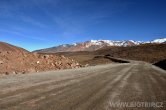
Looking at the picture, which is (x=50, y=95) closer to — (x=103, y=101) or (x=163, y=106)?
(x=103, y=101)

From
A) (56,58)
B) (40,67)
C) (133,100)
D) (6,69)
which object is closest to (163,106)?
(133,100)

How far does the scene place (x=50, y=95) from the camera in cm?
1230

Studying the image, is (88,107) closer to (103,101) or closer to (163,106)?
(103,101)

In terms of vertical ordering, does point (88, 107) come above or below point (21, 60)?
below

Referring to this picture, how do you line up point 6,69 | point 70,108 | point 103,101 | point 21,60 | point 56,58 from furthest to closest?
point 56,58 → point 21,60 → point 6,69 → point 103,101 → point 70,108

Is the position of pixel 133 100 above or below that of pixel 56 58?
below

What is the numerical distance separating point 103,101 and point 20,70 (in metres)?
22.0

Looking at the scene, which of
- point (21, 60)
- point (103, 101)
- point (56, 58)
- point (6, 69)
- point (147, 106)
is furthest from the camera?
point (56, 58)

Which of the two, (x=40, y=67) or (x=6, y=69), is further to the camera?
(x=40, y=67)

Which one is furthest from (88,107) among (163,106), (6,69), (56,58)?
(56,58)

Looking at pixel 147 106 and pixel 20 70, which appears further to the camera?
pixel 20 70

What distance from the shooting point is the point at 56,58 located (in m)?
43.4

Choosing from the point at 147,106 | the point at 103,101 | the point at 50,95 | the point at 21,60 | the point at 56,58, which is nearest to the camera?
the point at 147,106

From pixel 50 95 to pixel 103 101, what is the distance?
275cm
